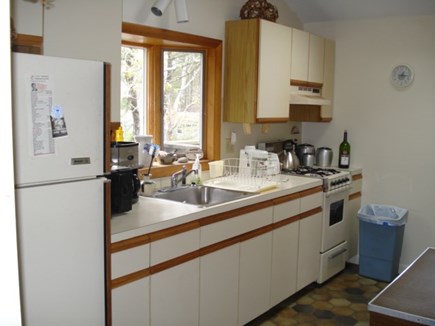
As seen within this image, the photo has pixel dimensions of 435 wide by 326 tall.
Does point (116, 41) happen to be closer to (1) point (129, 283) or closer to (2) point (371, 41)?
(1) point (129, 283)

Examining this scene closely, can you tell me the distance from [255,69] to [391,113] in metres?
1.52

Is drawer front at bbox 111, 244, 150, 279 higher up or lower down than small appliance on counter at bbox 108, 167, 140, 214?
lower down

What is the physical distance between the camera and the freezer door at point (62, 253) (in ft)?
5.62

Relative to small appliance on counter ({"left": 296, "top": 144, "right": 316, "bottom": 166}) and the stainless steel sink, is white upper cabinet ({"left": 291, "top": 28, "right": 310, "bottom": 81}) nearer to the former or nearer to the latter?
small appliance on counter ({"left": 296, "top": 144, "right": 316, "bottom": 166})

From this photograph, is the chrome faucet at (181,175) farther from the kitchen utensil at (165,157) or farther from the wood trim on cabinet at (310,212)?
the wood trim on cabinet at (310,212)

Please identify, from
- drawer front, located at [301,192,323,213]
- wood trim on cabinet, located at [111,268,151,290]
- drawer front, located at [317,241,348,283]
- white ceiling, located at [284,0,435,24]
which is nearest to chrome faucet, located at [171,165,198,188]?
drawer front, located at [301,192,323,213]

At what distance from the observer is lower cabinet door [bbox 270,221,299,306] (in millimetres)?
3330

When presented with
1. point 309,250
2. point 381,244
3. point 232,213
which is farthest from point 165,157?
point 381,244

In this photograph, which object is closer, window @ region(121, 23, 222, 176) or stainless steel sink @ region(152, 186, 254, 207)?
stainless steel sink @ region(152, 186, 254, 207)

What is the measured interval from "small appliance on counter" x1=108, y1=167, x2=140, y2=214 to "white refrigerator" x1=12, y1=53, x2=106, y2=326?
0.42 meters

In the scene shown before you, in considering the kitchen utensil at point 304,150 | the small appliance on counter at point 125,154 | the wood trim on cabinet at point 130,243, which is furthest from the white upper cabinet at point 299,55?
the wood trim on cabinet at point 130,243

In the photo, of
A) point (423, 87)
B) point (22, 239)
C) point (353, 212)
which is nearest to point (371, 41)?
point (423, 87)

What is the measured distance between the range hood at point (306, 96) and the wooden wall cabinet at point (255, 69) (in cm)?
19

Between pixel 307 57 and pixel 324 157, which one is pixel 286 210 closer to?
pixel 324 157
